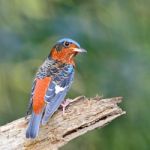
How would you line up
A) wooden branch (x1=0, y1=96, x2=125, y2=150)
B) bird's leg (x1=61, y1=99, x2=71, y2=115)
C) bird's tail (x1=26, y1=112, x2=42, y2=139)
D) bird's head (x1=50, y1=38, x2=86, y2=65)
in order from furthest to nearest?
bird's head (x1=50, y1=38, x2=86, y2=65) → bird's leg (x1=61, y1=99, x2=71, y2=115) → wooden branch (x1=0, y1=96, x2=125, y2=150) → bird's tail (x1=26, y1=112, x2=42, y2=139)

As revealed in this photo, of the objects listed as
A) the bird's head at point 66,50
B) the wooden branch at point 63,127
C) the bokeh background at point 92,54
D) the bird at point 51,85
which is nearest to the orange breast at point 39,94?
the bird at point 51,85

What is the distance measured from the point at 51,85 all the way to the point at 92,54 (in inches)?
92.9

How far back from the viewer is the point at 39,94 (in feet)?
22.9

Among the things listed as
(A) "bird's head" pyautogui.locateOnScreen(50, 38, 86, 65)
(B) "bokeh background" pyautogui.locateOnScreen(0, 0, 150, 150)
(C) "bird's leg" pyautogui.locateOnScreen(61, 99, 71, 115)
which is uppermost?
(B) "bokeh background" pyautogui.locateOnScreen(0, 0, 150, 150)

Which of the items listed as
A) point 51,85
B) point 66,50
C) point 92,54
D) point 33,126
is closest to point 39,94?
point 51,85

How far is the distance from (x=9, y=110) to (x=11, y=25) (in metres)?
1.18

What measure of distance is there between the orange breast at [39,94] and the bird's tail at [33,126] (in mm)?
51

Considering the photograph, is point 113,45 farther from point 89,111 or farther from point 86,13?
point 89,111

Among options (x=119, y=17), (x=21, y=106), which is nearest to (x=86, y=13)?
(x=119, y=17)

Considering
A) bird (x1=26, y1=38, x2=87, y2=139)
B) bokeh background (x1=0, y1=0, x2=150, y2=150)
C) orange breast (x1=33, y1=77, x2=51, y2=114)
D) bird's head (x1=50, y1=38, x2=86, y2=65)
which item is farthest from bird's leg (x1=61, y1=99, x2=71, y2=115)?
bokeh background (x1=0, y1=0, x2=150, y2=150)

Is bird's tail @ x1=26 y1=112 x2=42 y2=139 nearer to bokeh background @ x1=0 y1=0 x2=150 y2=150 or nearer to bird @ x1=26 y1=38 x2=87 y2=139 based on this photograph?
bird @ x1=26 y1=38 x2=87 y2=139

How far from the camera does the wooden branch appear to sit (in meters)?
6.83

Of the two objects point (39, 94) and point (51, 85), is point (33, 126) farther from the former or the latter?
point (51, 85)

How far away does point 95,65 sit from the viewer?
9328mm
